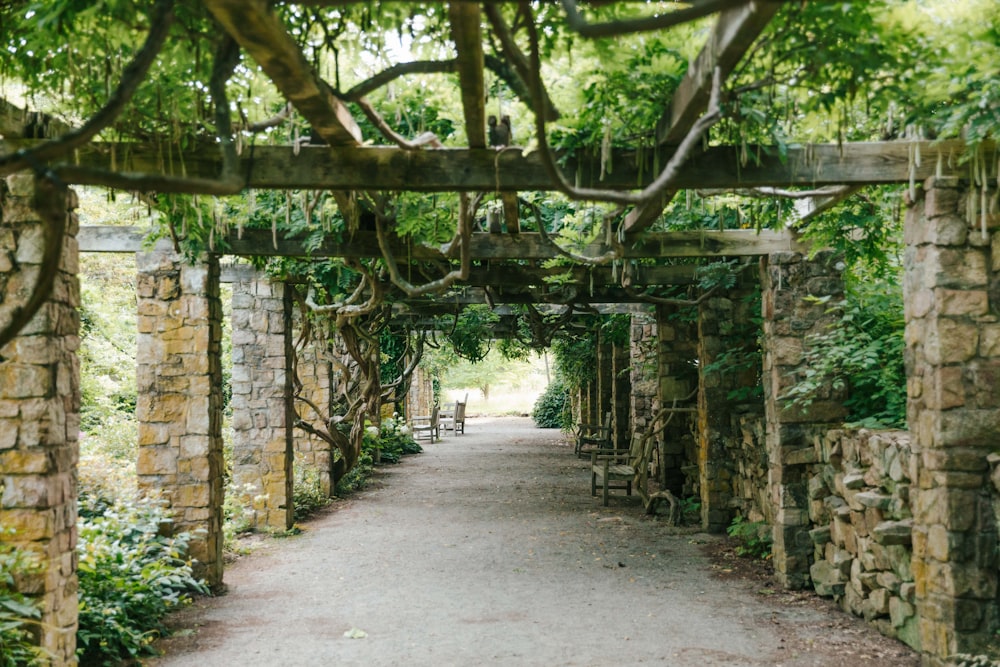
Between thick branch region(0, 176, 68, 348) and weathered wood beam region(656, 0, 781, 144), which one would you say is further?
weathered wood beam region(656, 0, 781, 144)

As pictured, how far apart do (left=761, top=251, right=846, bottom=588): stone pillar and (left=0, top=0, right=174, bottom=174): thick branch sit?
5.24 m

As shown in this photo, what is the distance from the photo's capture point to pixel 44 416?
3918 mm

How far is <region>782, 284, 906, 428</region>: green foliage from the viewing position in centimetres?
577

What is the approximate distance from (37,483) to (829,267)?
5506 mm

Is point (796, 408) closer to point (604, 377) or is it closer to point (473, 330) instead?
point (473, 330)

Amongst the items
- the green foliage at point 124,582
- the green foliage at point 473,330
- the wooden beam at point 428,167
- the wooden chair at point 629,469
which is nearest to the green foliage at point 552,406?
the green foliage at point 473,330

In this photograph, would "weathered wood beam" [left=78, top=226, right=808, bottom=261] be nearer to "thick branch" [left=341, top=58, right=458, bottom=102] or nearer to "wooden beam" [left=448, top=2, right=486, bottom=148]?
"wooden beam" [left=448, top=2, right=486, bottom=148]

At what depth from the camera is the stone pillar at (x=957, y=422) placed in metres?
4.13

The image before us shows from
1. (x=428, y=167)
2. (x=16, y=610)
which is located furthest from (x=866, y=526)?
(x=16, y=610)

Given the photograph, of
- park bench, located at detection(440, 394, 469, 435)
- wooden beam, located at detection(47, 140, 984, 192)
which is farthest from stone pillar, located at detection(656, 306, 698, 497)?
park bench, located at detection(440, 394, 469, 435)

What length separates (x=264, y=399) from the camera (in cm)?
936

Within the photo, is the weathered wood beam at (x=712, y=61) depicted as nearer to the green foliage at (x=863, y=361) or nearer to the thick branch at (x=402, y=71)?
the thick branch at (x=402, y=71)

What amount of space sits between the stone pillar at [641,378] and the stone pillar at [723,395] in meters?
3.68

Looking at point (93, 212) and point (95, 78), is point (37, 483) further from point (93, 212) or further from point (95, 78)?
point (93, 212)
